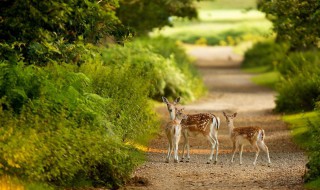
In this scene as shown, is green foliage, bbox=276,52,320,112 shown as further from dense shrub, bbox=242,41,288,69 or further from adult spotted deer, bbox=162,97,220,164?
dense shrub, bbox=242,41,288,69

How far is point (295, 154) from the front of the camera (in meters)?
20.8

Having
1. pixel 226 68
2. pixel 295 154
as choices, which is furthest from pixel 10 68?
pixel 226 68

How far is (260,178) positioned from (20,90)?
469 cm

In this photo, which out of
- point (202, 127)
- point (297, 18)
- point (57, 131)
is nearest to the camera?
point (57, 131)

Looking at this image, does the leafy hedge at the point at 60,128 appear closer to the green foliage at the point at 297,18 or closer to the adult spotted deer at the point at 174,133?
the adult spotted deer at the point at 174,133

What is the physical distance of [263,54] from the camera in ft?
195

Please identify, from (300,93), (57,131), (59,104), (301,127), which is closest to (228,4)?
(300,93)

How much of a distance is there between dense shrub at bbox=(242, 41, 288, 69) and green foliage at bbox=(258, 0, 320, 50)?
27597 mm

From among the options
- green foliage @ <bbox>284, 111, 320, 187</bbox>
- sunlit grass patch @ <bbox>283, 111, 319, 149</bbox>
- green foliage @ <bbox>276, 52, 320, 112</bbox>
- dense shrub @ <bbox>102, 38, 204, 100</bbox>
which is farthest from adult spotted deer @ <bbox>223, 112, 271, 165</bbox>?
green foliage @ <bbox>276, 52, 320, 112</bbox>

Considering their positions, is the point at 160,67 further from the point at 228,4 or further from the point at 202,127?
the point at 228,4

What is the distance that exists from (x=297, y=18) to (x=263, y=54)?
35.5 meters

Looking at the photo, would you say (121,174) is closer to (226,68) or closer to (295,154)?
(295,154)

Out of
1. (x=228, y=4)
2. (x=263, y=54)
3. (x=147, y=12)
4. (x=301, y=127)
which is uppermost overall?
(x=147, y=12)

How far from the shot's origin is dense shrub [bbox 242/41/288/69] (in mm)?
54469
